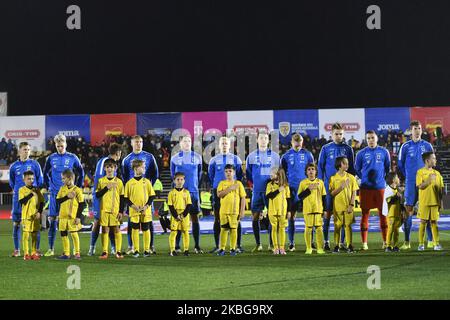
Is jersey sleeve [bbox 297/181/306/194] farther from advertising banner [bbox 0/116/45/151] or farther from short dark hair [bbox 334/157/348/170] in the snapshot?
advertising banner [bbox 0/116/45/151]

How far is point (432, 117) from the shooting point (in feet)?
74.0

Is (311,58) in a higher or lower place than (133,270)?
higher

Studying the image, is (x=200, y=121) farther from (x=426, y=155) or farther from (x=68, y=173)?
(x=426, y=155)

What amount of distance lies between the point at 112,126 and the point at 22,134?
3.18m

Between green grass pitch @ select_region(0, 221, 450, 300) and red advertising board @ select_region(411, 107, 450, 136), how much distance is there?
13.4 meters

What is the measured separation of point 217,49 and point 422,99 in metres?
7.80

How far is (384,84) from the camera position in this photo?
73.8ft

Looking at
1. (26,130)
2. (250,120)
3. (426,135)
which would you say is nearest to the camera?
(426,135)

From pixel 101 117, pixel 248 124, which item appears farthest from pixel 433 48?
pixel 101 117

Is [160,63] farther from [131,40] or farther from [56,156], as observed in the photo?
[56,156]

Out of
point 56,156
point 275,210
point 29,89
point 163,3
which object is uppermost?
point 163,3

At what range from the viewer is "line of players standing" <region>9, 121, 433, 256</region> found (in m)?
10.3

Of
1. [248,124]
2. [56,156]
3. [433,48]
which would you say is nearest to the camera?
[56,156]

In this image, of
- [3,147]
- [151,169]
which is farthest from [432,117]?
[3,147]
